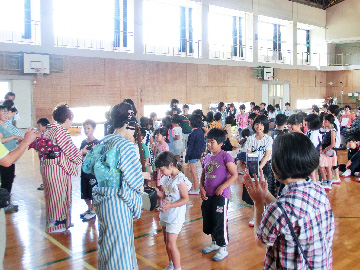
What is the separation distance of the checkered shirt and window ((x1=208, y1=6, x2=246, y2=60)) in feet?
56.2

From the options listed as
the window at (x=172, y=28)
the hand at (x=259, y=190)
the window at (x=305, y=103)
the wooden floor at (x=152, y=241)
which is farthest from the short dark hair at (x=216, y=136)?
the window at (x=305, y=103)

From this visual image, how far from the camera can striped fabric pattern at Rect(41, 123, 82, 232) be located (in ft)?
15.1

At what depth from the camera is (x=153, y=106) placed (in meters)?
16.0

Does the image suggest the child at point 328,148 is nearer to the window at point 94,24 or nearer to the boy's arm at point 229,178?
the boy's arm at point 229,178

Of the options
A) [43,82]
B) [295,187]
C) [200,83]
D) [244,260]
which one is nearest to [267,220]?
[295,187]

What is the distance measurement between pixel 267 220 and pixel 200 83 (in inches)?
634

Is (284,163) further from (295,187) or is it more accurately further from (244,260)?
(244,260)

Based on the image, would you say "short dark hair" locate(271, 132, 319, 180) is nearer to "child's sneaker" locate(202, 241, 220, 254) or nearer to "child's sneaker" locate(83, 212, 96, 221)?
"child's sneaker" locate(202, 241, 220, 254)

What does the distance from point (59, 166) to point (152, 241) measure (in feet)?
4.90

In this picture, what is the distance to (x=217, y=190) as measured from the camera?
3924 millimetres

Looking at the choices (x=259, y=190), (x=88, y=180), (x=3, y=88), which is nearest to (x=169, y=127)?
(x=88, y=180)

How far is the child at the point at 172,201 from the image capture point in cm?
353

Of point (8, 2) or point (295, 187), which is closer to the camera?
point (295, 187)

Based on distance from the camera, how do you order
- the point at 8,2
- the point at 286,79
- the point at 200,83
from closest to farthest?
the point at 8,2 < the point at 200,83 < the point at 286,79
